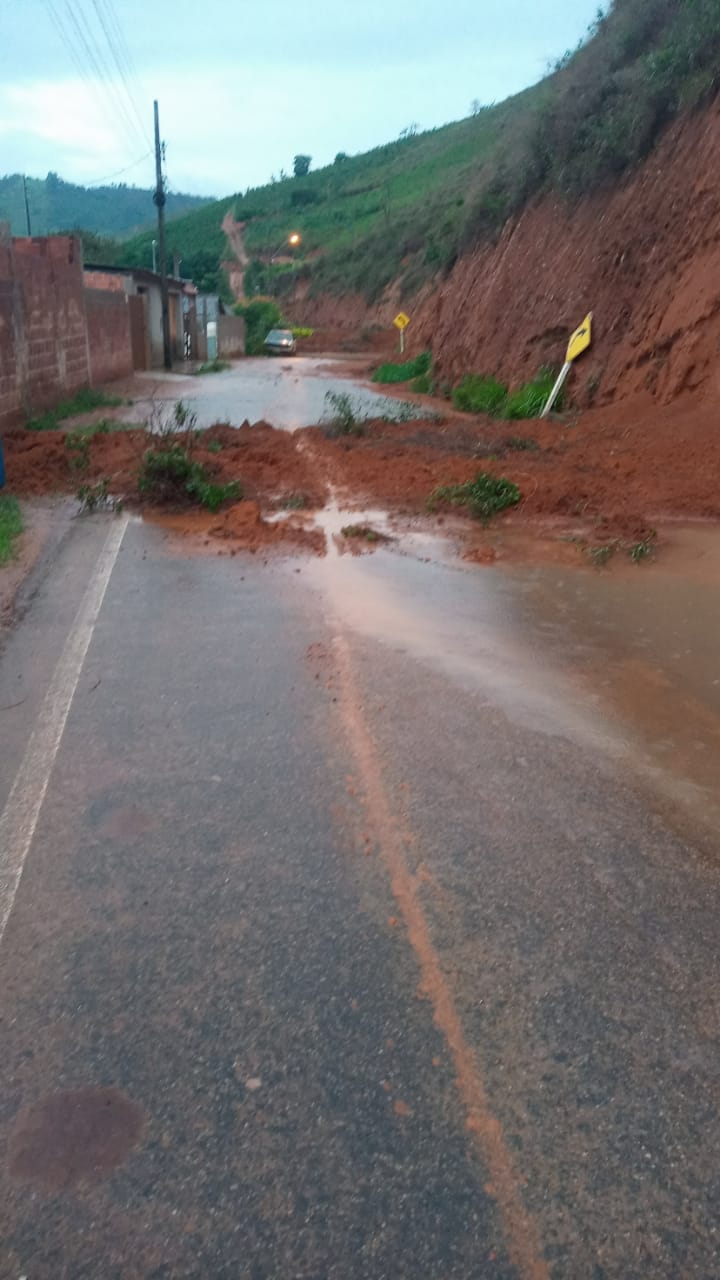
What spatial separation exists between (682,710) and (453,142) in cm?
11222

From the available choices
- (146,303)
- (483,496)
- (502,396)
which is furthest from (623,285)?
(146,303)

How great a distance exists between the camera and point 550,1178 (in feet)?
8.87

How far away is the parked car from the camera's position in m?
55.7

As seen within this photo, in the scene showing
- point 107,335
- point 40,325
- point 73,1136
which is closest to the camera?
point 73,1136

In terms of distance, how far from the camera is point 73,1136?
9.14 feet

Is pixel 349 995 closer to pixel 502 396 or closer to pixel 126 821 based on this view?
pixel 126 821

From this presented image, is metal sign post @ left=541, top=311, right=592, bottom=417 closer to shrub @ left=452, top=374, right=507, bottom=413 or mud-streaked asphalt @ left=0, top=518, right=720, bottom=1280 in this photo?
shrub @ left=452, top=374, right=507, bottom=413

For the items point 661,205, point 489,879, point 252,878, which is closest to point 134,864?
point 252,878

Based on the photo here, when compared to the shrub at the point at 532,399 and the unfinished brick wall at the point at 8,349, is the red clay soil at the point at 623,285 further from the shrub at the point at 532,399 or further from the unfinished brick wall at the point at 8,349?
the unfinished brick wall at the point at 8,349

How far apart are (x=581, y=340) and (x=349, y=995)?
1854cm

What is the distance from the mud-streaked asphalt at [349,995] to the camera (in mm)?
2564

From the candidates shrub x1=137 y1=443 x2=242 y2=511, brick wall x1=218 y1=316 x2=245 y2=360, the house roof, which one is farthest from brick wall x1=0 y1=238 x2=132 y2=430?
brick wall x1=218 y1=316 x2=245 y2=360

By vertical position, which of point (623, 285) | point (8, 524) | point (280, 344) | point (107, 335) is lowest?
point (280, 344)

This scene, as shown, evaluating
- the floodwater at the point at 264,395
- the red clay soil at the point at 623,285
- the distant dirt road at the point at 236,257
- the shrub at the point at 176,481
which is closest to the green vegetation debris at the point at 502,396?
the red clay soil at the point at 623,285
